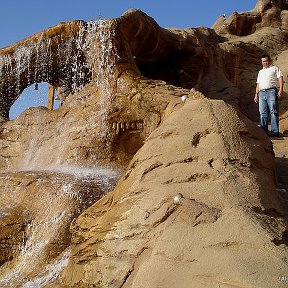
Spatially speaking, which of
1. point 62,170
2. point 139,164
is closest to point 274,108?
point 62,170

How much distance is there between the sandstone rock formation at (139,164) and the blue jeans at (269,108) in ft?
4.11

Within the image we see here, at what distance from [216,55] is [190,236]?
7.78 m

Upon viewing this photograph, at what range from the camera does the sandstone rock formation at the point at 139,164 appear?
9.66 ft

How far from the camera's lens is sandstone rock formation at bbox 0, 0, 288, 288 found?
295 centimetres

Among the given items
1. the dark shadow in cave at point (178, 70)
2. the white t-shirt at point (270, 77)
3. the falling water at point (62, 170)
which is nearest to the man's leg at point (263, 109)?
the white t-shirt at point (270, 77)

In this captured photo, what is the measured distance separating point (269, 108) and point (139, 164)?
3.84 m

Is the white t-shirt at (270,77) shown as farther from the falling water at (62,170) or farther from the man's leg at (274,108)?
the falling water at (62,170)

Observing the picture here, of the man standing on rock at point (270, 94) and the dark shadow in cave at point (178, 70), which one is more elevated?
the dark shadow in cave at point (178, 70)

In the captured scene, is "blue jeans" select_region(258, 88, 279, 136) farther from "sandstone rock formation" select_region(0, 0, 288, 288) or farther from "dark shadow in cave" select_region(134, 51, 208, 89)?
"dark shadow in cave" select_region(134, 51, 208, 89)

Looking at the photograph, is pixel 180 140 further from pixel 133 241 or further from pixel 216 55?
pixel 216 55

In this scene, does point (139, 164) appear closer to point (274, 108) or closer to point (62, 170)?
point (62, 170)

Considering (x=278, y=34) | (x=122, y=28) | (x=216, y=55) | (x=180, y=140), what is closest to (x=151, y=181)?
(x=180, y=140)

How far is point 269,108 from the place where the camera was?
7.21m

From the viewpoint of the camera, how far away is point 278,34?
39.0ft
